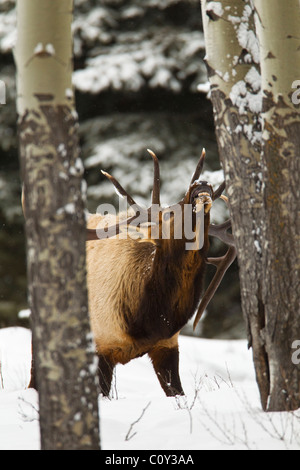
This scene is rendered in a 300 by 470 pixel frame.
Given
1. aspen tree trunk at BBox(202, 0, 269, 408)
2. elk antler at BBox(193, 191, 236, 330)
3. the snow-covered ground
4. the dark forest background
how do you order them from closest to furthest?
1. the snow-covered ground
2. aspen tree trunk at BBox(202, 0, 269, 408)
3. elk antler at BBox(193, 191, 236, 330)
4. the dark forest background

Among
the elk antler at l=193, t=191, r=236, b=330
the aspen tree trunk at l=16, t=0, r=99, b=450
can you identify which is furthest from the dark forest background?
the aspen tree trunk at l=16, t=0, r=99, b=450

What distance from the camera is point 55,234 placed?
2662 millimetres

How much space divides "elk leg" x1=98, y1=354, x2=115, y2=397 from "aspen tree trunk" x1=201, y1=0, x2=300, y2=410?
1878 mm

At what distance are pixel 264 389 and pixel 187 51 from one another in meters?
8.33

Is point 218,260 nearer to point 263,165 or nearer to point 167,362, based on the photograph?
point 167,362

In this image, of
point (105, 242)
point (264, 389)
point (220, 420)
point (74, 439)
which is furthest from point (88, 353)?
point (105, 242)

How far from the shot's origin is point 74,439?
8.68 ft

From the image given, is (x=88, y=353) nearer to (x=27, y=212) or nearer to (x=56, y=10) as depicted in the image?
(x=27, y=212)

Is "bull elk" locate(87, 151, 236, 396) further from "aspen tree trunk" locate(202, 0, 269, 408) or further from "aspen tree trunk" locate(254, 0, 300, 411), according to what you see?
"aspen tree trunk" locate(254, 0, 300, 411)

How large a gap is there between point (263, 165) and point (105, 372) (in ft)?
7.82

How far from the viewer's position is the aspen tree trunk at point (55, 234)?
2.65 metres

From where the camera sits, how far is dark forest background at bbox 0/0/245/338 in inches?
428

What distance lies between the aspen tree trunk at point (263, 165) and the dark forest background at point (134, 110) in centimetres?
646
